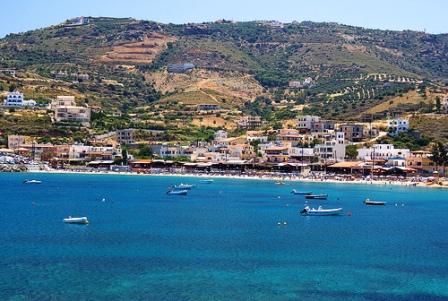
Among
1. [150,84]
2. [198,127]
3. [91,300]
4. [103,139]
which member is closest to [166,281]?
[91,300]

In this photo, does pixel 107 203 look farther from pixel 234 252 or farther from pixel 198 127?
pixel 198 127

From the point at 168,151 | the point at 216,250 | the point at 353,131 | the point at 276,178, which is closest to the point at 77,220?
the point at 216,250

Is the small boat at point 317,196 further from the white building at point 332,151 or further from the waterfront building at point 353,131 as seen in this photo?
the waterfront building at point 353,131

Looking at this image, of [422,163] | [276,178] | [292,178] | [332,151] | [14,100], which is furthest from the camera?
[14,100]

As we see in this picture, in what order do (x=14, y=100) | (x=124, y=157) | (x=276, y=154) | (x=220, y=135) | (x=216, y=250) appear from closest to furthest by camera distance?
(x=216, y=250) < (x=276, y=154) < (x=124, y=157) < (x=220, y=135) < (x=14, y=100)

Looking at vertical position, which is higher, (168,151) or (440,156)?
(168,151)

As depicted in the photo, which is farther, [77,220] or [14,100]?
[14,100]

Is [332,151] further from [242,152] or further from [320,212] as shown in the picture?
[320,212]

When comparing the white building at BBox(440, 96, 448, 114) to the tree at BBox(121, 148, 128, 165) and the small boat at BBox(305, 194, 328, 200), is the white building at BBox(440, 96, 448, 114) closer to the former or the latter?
the tree at BBox(121, 148, 128, 165)
